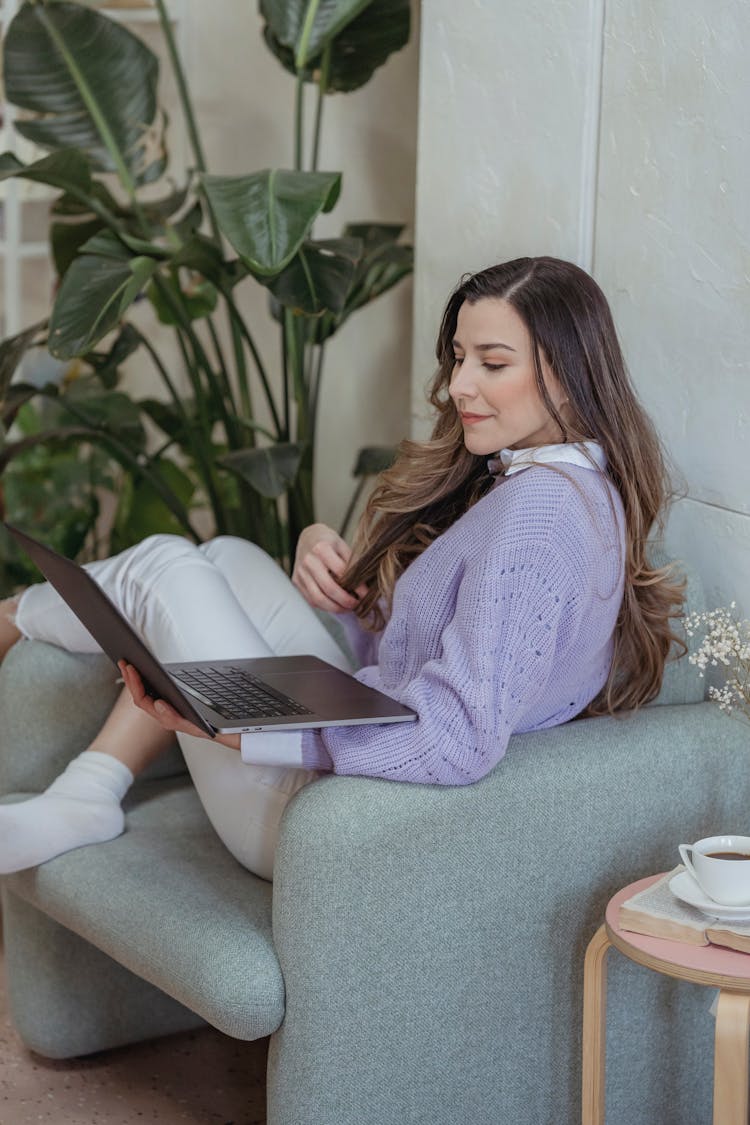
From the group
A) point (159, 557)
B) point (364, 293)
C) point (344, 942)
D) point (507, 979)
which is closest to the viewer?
point (344, 942)

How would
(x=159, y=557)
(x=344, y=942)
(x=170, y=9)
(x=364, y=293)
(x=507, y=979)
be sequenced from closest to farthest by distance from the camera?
(x=344, y=942) → (x=507, y=979) → (x=159, y=557) → (x=364, y=293) → (x=170, y=9)

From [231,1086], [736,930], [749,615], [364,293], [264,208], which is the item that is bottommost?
[231,1086]

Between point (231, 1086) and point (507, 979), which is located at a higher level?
point (507, 979)

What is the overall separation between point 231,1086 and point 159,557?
858 mm

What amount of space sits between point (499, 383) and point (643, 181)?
441 mm

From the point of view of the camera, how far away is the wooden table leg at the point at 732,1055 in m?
1.48

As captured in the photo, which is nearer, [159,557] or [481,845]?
[481,845]

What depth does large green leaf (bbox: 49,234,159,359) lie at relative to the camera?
94.8 inches

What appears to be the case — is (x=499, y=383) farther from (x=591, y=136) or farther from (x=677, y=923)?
(x=677, y=923)

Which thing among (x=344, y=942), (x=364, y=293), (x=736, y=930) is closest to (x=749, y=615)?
(x=736, y=930)

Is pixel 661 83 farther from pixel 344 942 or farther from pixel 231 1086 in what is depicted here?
pixel 231 1086

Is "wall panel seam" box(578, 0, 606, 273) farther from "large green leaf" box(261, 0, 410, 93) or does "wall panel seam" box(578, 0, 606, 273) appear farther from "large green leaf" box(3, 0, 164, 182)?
"large green leaf" box(3, 0, 164, 182)

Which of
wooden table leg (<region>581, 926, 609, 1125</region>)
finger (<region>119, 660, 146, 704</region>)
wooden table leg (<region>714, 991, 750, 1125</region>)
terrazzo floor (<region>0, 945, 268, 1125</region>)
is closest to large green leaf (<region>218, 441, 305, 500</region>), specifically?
finger (<region>119, 660, 146, 704</region>)

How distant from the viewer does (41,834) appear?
2018 millimetres
